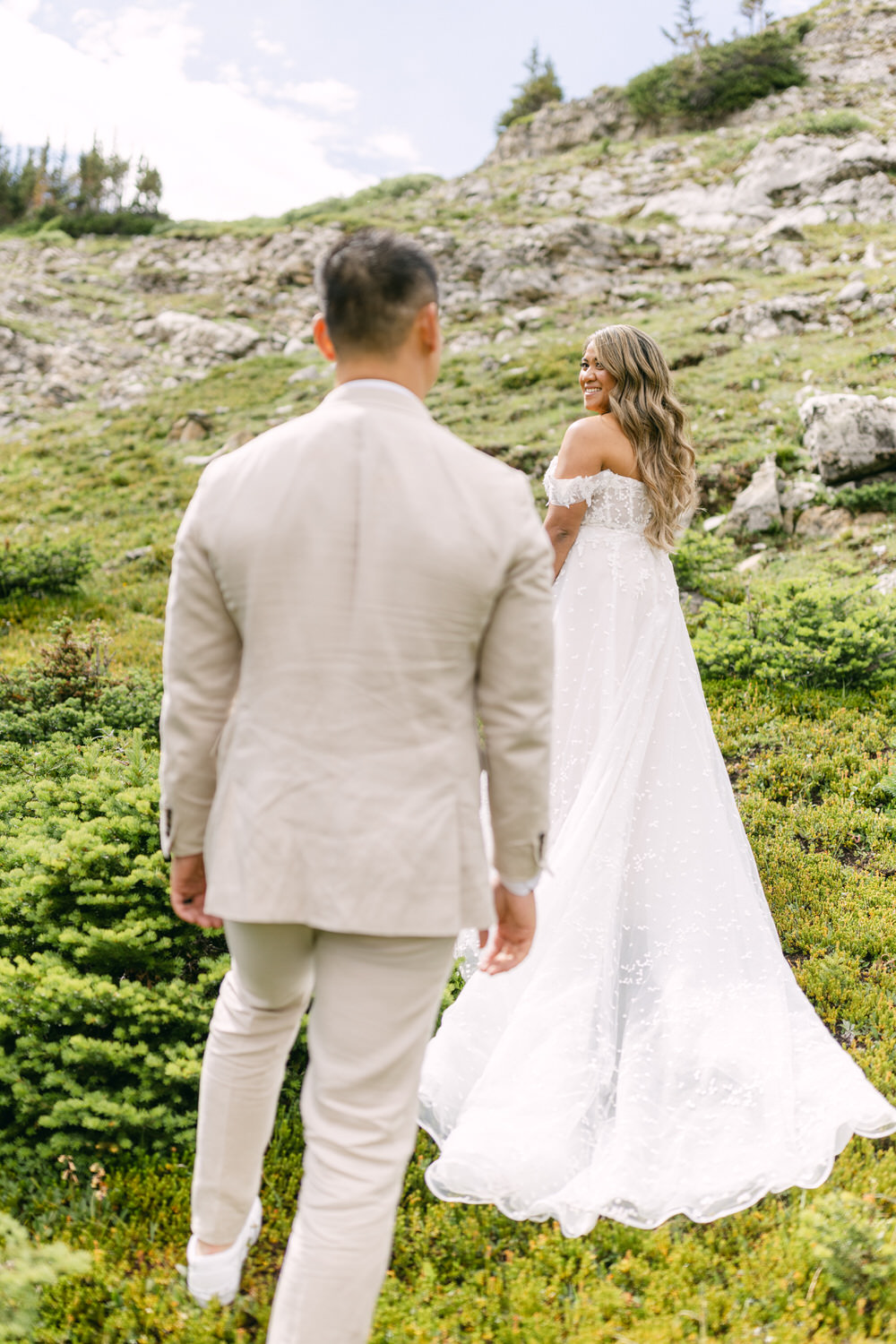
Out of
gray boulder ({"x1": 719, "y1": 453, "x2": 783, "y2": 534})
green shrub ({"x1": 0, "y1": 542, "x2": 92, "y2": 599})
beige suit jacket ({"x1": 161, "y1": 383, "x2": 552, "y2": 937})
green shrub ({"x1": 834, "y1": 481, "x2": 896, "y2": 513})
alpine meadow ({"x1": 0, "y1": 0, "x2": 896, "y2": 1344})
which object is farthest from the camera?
gray boulder ({"x1": 719, "y1": 453, "x2": 783, "y2": 534})

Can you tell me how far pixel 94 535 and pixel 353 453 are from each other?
1310cm

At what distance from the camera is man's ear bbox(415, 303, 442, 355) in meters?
1.86

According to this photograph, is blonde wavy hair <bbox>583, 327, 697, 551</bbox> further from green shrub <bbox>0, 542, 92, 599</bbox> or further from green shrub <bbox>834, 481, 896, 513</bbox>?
green shrub <bbox>0, 542, 92, 599</bbox>

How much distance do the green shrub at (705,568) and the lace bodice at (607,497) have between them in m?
4.64

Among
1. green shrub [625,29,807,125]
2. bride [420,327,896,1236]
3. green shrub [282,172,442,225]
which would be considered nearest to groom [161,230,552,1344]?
bride [420,327,896,1236]

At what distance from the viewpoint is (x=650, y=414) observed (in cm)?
399

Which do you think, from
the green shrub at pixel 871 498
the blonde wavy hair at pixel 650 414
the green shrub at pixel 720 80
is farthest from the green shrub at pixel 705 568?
the green shrub at pixel 720 80

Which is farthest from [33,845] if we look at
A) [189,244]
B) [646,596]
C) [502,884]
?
[189,244]

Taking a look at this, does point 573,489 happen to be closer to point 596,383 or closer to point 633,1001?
point 596,383

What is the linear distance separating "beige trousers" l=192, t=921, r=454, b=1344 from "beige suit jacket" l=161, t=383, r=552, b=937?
0.13 metres

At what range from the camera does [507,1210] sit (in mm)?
2721

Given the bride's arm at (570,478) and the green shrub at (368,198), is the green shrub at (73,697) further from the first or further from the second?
the green shrub at (368,198)

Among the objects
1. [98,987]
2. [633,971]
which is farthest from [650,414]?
[98,987]

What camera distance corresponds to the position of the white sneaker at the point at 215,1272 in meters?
2.28
